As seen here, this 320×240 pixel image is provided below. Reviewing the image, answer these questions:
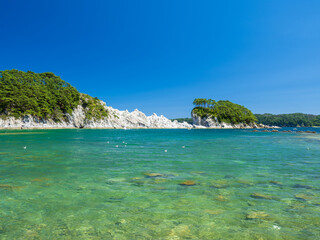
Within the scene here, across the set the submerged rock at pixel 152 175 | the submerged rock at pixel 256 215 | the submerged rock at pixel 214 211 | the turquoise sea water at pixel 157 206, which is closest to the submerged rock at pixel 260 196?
the turquoise sea water at pixel 157 206

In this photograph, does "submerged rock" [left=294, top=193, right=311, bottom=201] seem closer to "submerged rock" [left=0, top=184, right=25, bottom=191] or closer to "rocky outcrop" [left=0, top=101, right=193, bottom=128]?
"submerged rock" [left=0, top=184, right=25, bottom=191]

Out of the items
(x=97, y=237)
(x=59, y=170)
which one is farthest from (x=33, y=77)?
(x=97, y=237)

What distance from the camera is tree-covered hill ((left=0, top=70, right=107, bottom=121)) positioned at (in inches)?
3989

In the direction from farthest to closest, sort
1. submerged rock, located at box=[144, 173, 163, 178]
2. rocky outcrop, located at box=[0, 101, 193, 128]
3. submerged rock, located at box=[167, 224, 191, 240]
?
rocky outcrop, located at box=[0, 101, 193, 128], submerged rock, located at box=[144, 173, 163, 178], submerged rock, located at box=[167, 224, 191, 240]

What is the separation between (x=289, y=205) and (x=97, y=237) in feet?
20.9

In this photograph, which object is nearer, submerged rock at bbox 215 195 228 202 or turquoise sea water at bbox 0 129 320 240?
turquoise sea water at bbox 0 129 320 240

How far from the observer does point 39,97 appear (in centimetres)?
11675

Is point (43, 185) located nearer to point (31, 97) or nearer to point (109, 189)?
point (109, 189)

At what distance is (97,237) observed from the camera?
4848 millimetres

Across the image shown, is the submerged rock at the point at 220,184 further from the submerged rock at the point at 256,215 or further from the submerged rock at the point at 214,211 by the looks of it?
the submerged rock at the point at 256,215

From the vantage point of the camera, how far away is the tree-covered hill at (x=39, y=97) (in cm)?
10131

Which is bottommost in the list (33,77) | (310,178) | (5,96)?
(310,178)

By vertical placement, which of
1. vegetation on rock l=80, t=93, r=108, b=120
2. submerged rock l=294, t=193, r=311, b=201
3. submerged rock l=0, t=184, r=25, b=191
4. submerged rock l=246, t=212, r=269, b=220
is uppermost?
vegetation on rock l=80, t=93, r=108, b=120

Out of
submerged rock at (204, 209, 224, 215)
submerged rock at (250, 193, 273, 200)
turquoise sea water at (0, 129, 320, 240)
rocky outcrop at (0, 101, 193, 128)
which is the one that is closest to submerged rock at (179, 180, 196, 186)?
turquoise sea water at (0, 129, 320, 240)
